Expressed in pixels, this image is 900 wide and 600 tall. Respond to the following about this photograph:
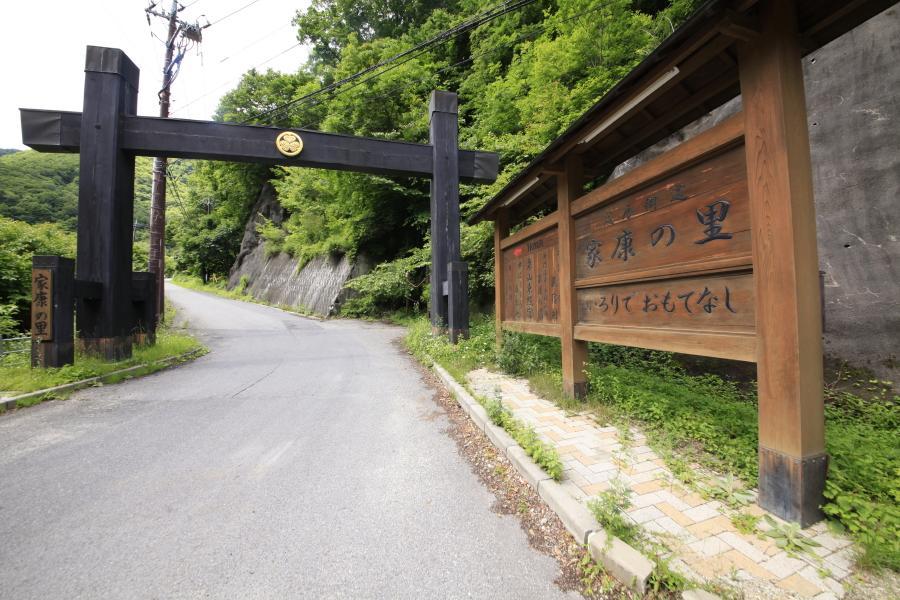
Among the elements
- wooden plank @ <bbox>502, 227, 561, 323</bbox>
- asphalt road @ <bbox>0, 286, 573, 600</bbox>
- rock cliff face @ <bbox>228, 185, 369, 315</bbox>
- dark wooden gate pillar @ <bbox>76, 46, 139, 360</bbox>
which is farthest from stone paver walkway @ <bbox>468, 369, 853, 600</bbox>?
rock cliff face @ <bbox>228, 185, 369, 315</bbox>

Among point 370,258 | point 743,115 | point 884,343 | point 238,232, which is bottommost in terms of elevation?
point 884,343

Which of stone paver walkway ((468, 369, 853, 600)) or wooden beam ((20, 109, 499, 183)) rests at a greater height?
wooden beam ((20, 109, 499, 183))

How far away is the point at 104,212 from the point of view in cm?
745

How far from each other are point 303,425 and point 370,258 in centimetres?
1497

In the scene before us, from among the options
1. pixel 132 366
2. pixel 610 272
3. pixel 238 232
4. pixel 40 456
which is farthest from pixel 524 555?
pixel 238 232

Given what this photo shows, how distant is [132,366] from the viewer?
7215 millimetres

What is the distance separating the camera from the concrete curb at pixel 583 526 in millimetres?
1818

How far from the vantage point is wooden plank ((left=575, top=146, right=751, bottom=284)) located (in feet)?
8.55

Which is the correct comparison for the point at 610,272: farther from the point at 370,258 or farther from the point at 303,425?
the point at 370,258

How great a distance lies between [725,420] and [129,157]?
11.9m

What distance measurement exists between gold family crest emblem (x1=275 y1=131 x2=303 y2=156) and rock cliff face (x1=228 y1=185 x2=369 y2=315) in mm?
9607

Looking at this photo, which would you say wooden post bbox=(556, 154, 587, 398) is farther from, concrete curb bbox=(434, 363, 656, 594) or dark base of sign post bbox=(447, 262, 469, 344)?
dark base of sign post bbox=(447, 262, 469, 344)

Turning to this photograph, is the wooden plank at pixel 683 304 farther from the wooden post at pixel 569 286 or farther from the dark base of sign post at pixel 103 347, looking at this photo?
the dark base of sign post at pixel 103 347

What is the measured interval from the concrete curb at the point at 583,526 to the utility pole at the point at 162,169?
43.0 feet
